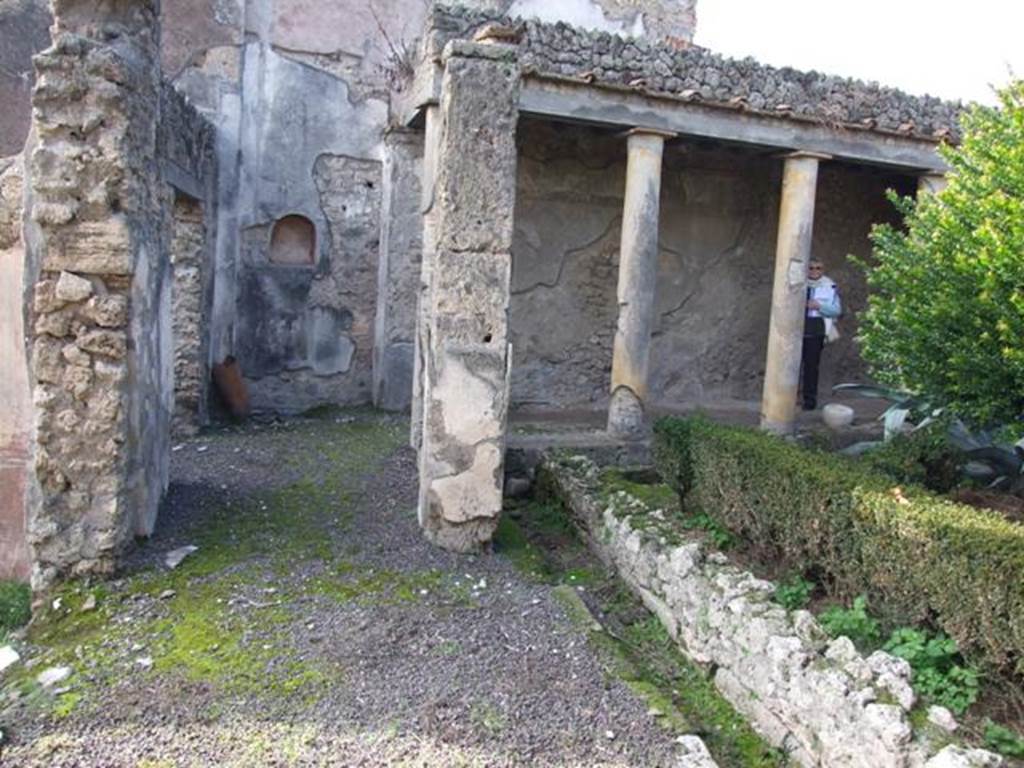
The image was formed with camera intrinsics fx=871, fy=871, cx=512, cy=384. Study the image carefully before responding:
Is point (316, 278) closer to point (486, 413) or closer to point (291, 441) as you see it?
point (291, 441)

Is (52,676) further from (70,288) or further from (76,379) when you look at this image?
(70,288)

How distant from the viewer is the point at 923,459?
4844 mm

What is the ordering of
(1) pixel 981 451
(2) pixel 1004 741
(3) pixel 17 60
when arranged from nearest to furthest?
1. (2) pixel 1004 741
2. (1) pixel 981 451
3. (3) pixel 17 60

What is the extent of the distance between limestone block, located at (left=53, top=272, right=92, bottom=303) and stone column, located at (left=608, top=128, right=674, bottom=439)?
15.1ft

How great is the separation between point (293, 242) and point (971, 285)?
259 inches

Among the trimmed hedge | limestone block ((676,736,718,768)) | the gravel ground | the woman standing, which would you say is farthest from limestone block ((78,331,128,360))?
the woman standing

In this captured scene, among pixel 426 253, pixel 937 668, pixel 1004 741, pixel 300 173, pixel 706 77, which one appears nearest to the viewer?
pixel 1004 741

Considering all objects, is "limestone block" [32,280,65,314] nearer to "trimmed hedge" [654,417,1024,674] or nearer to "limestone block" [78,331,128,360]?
"limestone block" [78,331,128,360]

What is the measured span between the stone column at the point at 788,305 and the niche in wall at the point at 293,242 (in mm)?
4680

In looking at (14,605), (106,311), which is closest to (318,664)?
(14,605)

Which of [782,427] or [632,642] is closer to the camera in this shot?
[632,642]

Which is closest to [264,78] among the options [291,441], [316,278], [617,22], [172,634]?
[316,278]

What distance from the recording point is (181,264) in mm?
7656

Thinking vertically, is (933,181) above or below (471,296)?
above
